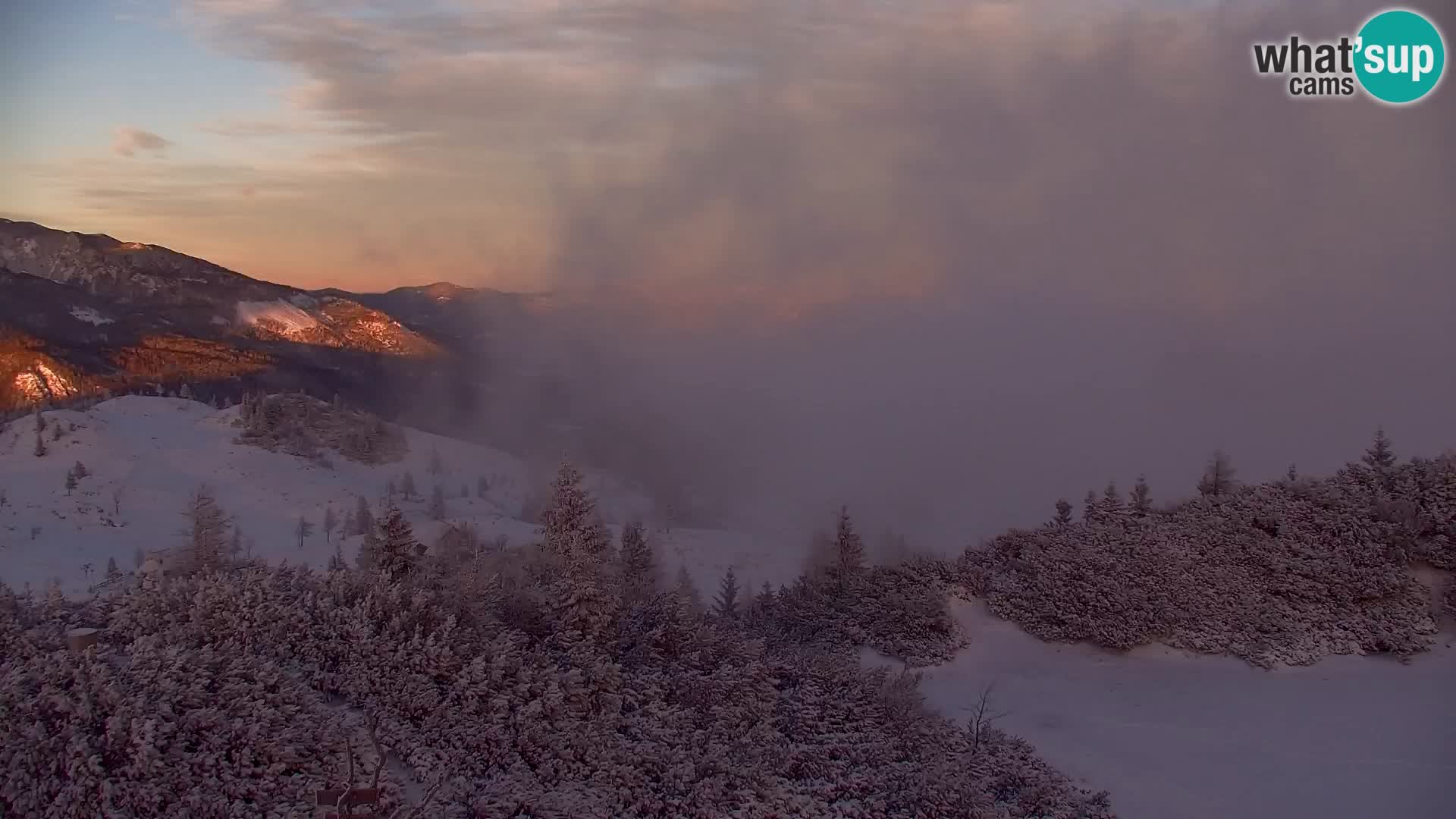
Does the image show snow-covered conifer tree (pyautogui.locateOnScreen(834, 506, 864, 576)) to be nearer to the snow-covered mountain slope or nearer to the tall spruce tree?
the snow-covered mountain slope

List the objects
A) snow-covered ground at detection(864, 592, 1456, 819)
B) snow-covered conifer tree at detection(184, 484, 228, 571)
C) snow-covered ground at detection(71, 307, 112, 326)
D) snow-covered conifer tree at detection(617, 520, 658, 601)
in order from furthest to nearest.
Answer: snow-covered ground at detection(71, 307, 112, 326), snow-covered conifer tree at detection(184, 484, 228, 571), snow-covered conifer tree at detection(617, 520, 658, 601), snow-covered ground at detection(864, 592, 1456, 819)

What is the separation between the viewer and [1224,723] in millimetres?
14938

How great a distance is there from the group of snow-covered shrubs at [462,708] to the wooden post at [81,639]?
112mm

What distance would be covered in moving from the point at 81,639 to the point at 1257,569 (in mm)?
20328

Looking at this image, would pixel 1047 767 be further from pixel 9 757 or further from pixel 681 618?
pixel 9 757

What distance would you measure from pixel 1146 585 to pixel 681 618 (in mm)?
9891

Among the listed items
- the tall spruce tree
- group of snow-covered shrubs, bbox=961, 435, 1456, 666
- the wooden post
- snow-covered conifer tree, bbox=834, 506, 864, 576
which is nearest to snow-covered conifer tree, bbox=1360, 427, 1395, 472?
group of snow-covered shrubs, bbox=961, 435, 1456, 666

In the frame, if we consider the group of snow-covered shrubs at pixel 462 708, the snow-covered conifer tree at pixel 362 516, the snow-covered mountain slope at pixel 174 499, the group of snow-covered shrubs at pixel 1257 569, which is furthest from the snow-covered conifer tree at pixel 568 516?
the snow-covered conifer tree at pixel 362 516

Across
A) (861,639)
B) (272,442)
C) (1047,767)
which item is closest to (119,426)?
(272,442)

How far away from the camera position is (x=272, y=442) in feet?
314

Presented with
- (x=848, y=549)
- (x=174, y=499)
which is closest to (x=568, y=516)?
(x=848, y=549)

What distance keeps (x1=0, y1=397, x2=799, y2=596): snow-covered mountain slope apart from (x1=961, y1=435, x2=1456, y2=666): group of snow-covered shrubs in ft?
123

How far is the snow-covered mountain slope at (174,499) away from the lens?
198 ft

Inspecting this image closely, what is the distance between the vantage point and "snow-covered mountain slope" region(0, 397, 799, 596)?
60.4m
